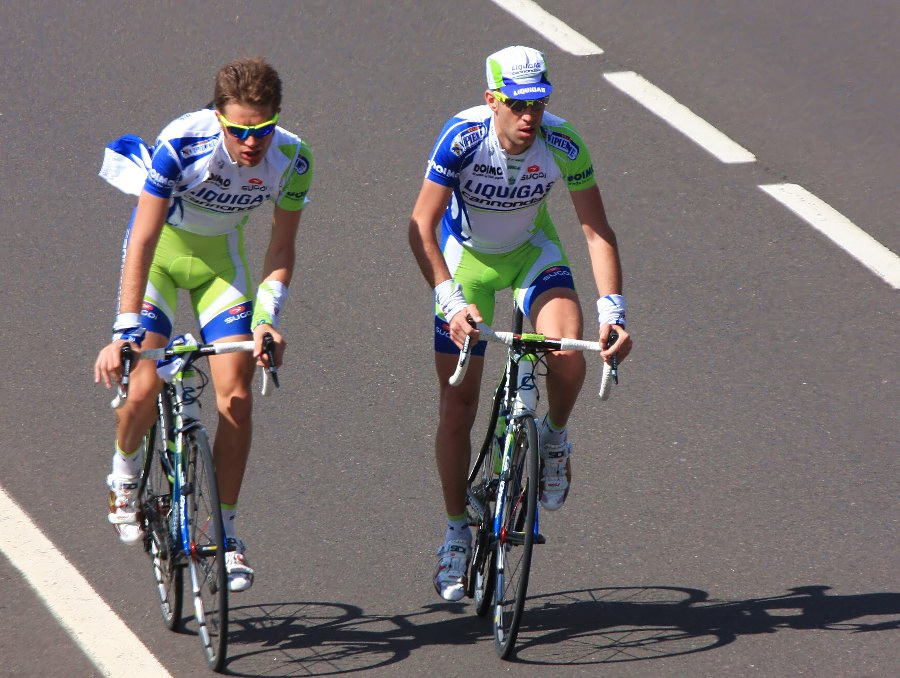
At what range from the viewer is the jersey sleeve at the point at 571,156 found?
20.4ft

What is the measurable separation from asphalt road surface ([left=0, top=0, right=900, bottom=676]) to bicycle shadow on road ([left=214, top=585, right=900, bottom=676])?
0.02m

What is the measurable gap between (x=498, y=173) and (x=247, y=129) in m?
1.18

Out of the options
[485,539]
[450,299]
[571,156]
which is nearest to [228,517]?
[485,539]

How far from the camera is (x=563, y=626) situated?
6.41 metres

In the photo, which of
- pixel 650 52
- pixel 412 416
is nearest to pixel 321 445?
pixel 412 416

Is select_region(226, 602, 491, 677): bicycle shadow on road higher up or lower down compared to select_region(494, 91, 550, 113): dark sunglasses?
lower down

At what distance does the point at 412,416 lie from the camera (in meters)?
7.98

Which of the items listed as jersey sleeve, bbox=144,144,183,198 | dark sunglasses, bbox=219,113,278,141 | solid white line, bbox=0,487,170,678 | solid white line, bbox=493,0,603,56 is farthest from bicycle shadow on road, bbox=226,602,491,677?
solid white line, bbox=493,0,603,56

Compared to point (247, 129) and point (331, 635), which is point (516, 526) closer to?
point (331, 635)

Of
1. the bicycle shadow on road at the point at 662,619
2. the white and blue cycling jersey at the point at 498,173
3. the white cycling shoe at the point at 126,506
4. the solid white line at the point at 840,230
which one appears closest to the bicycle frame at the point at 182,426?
the white cycling shoe at the point at 126,506

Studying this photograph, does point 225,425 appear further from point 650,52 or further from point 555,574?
point 650,52

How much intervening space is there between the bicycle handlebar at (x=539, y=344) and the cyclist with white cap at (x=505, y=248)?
0.05m

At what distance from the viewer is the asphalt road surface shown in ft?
21.0

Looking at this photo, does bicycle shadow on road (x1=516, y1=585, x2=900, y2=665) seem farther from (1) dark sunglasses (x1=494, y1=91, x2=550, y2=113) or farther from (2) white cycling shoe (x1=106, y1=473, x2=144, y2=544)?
(1) dark sunglasses (x1=494, y1=91, x2=550, y2=113)
